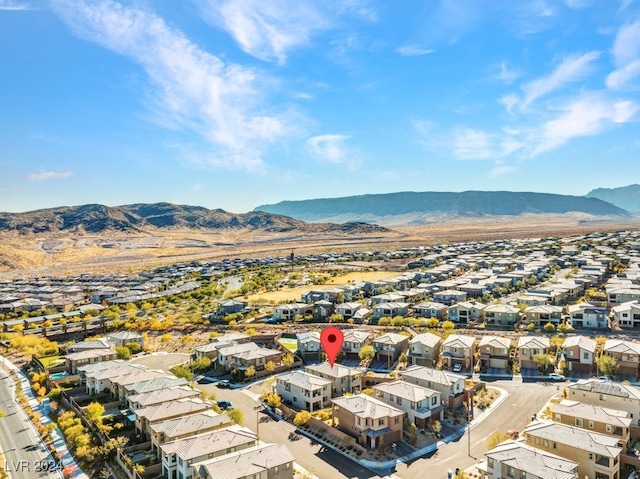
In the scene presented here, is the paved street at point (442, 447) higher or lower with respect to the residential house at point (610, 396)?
lower

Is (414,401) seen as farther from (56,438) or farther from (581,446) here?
(56,438)

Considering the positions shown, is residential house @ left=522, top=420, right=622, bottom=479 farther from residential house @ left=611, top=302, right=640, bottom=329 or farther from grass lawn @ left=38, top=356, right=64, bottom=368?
grass lawn @ left=38, top=356, right=64, bottom=368

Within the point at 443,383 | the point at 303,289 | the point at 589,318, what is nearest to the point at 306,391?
the point at 443,383

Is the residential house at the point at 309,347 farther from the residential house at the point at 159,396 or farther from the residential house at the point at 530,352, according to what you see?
the residential house at the point at 530,352

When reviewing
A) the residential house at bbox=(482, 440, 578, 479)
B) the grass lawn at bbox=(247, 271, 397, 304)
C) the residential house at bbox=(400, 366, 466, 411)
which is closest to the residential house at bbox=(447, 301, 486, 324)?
the grass lawn at bbox=(247, 271, 397, 304)

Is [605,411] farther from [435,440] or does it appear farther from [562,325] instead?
[562,325]

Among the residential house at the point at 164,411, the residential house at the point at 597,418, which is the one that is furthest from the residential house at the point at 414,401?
the residential house at the point at 164,411
